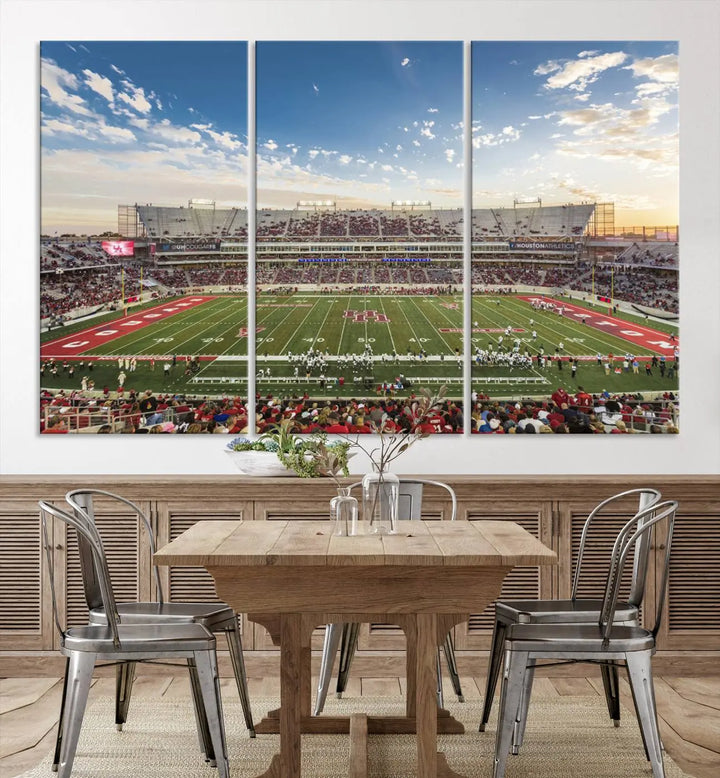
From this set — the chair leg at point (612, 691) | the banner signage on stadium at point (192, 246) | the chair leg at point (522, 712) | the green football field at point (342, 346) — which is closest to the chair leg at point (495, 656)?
the chair leg at point (522, 712)

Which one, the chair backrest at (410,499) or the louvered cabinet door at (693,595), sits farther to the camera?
the louvered cabinet door at (693,595)

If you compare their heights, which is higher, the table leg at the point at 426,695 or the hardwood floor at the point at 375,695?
the table leg at the point at 426,695

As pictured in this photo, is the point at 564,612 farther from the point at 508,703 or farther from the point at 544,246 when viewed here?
the point at 544,246

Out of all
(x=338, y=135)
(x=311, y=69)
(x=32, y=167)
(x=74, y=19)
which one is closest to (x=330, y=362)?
(x=338, y=135)

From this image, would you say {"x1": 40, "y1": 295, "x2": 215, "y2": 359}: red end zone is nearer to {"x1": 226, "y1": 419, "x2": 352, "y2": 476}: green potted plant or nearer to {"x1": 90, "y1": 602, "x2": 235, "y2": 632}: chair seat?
{"x1": 226, "y1": 419, "x2": 352, "y2": 476}: green potted plant

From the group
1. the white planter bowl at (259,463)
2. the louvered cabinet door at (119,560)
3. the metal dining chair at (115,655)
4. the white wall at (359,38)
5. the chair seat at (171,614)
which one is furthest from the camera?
the white wall at (359,38)

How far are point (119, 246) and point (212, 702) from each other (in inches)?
98.9

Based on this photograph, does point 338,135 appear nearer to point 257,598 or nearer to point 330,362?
point 330,362

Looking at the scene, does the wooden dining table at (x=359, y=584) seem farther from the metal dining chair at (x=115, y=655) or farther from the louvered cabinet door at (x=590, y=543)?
the louvered cabinet door at (x=590, y=543)

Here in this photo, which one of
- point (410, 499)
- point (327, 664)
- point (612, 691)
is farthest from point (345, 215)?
point (612, 691)

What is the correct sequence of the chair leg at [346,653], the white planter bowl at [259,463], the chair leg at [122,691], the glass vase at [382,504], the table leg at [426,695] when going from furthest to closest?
the white planter bowl at [259,463], the chair leg at [346,653], the chair leg at [122,691], the glass vase at [382,504], the table leg at [426,695]

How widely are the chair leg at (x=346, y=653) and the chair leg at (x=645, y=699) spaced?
121 centimetres

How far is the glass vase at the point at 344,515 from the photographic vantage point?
287 centimetres

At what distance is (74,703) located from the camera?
281 cm
